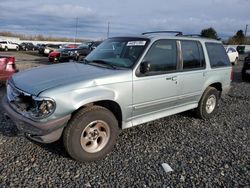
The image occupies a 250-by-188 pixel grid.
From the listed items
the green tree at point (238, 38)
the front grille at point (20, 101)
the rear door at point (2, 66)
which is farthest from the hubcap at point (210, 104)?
the green tree at point (238, 38)

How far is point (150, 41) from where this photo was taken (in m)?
4.32

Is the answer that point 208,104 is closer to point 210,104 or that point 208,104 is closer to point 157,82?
point 210,104

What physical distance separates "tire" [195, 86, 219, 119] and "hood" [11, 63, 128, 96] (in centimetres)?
249

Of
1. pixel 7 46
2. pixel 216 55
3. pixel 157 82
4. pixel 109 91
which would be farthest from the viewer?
pixel 7 46

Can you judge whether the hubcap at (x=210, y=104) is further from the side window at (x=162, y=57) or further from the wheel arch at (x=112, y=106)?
the wheel arch at (x=112, y=106)

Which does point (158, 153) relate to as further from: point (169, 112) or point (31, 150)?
point (31, 150)

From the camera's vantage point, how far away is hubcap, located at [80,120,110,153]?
141 inches

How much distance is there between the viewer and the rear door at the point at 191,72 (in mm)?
4801

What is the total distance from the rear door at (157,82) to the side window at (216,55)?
125 centimetres

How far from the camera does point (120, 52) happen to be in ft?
14.8

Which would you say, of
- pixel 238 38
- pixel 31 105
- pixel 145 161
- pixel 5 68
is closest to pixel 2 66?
pixel 5 68

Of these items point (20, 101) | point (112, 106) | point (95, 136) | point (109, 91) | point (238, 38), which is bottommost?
point (95, 136)

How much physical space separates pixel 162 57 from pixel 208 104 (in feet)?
6.68

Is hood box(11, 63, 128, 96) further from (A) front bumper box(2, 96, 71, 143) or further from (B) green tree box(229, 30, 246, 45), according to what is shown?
(B) green tree box(229, 30, 246, 45)
